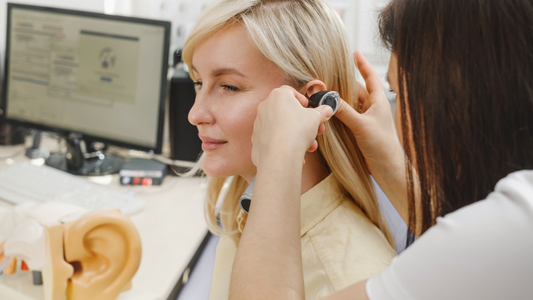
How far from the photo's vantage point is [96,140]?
1.51m

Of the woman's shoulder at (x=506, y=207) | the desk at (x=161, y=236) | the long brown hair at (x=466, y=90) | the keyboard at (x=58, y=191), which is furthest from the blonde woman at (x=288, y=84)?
the keyboard at (x=58, y=191)

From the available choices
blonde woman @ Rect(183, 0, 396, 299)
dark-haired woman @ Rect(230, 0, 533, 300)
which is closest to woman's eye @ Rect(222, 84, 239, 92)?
blonde woman @ Rect(183, 0, 396, 299)

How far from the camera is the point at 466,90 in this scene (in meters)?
0.51

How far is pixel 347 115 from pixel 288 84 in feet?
0.46

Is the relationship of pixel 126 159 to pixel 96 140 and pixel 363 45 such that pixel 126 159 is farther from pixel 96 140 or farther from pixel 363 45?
pixel 363 45

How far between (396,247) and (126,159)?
119cm

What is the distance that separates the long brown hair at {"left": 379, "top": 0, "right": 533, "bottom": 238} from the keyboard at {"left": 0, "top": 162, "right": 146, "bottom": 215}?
3.01ft

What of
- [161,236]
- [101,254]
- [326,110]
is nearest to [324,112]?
[326,110]

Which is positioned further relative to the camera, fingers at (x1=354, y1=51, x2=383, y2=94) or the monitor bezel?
the monitor bezel

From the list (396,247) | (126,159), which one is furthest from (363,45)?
(396,247)

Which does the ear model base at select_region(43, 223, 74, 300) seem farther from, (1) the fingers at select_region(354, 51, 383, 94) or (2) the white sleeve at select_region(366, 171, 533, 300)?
(1) the fingers at select_region(354, 51, 383, 94)

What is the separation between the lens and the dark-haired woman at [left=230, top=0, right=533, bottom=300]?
15.4 inches

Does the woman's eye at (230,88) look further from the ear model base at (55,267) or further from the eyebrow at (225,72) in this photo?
the ear model base at (55,267)

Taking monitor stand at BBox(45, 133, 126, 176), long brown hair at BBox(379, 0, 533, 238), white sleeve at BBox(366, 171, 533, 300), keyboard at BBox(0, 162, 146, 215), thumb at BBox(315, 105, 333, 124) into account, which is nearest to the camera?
white sleeve at BBox(366, 171, 533, 300)
